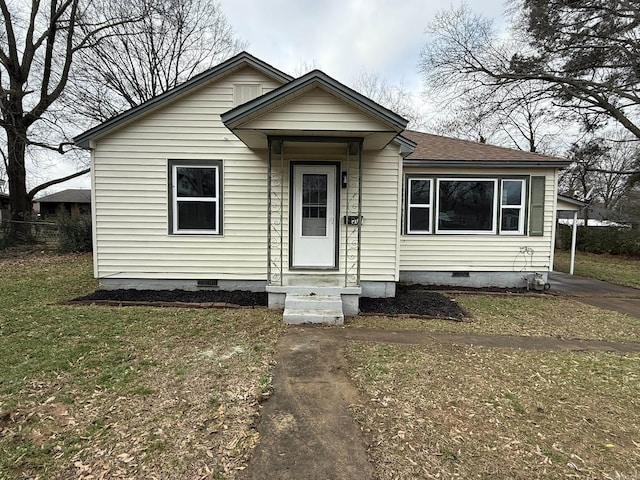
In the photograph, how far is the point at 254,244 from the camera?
281 inches

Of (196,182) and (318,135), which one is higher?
(318,135)

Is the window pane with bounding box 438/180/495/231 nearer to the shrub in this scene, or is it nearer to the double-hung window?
the double-hung window

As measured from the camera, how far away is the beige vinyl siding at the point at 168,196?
6941 mm

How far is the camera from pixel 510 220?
843 cm

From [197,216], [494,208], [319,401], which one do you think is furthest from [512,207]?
[319,401]

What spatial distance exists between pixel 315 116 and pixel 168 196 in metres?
3.50

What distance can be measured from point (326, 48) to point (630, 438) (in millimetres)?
20210

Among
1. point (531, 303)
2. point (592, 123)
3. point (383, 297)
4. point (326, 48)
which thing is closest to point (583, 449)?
point (383, 297)

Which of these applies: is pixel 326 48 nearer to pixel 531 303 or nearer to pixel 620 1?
pixel 620 1

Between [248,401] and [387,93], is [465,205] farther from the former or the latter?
[387,93]

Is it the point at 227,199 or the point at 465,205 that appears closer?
the point at 227,199

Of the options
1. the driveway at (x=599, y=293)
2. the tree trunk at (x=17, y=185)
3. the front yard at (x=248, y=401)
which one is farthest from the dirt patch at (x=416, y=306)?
the tree trunk at (x=17, y=185)

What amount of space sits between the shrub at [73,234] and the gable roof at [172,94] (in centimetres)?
877

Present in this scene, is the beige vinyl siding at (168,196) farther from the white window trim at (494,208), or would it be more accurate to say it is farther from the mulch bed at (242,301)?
the white window trim at (494,208)
